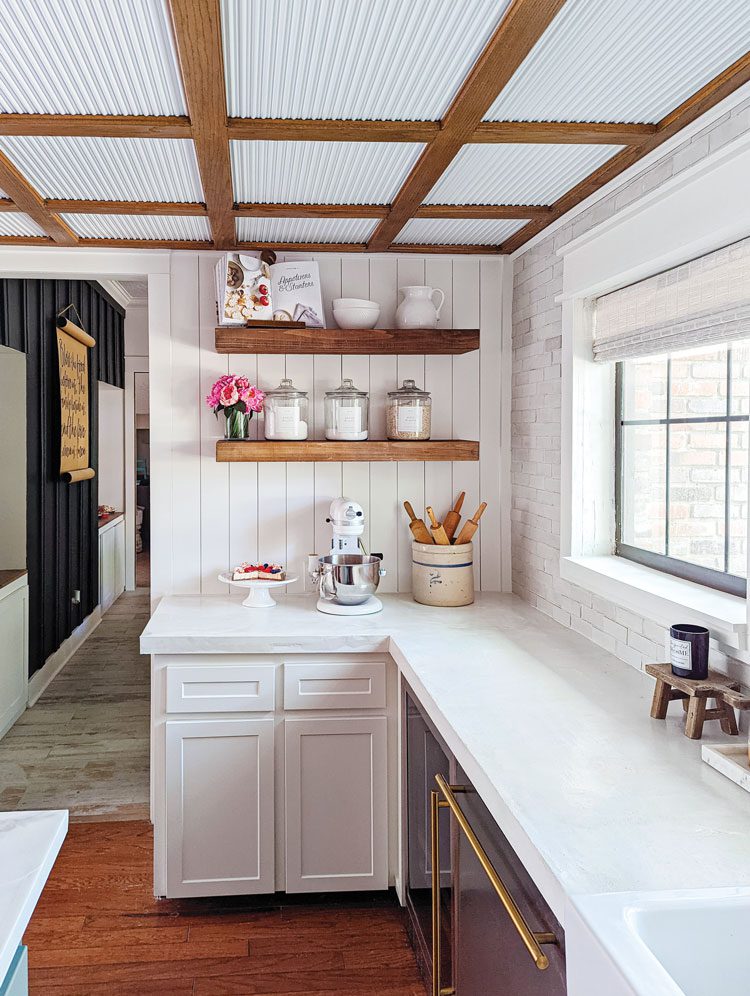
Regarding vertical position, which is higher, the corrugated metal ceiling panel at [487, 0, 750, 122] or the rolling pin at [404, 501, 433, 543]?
the corrugated metal ceiling panel at [487, 0, 750, 122]

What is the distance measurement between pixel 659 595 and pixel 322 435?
1647 mm

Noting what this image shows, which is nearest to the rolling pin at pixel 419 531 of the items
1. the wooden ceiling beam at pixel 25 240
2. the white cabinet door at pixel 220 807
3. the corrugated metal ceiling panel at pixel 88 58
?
the white cabinet door at pixel 220 807

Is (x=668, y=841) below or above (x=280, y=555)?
below

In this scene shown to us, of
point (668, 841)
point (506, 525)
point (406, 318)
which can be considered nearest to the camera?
point (668, 841)

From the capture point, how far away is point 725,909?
1.15 meters

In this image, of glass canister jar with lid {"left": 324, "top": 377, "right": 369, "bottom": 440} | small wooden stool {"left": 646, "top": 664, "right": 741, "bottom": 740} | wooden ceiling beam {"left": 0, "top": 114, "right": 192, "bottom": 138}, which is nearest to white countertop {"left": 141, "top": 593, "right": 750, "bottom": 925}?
small wooden stool {"left": 646, "top": 664, "right": 741, "bottom": 740}

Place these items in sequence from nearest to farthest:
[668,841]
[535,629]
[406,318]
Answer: [668,841]
[535,629]
[406,318]

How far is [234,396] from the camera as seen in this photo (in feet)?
10.3

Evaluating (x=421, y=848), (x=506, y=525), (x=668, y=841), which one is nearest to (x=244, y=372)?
(x=506, y=525)

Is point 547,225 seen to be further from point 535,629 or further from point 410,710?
point 410,710

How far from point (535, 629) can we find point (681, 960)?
1705 millimetres

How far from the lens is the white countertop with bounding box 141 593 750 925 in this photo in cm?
132

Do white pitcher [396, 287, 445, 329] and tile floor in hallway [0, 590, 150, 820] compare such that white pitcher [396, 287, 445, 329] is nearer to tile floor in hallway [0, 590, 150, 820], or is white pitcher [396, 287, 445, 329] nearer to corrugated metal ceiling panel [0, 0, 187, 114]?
corrugated metal ceiling panel [0, 0, 187, 114]

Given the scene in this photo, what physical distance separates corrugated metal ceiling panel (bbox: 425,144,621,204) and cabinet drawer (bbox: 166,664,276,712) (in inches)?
62.1
